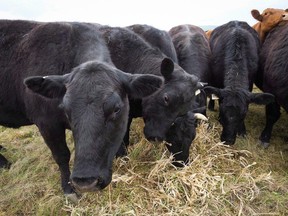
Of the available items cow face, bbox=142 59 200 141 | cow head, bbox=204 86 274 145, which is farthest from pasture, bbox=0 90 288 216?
cow face, bbox=142 59 200 141

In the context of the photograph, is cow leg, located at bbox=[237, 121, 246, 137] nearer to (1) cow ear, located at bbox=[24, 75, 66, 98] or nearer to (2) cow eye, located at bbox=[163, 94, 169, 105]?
(2) cow eye, located at bbox=[163, 94, 169, 105]

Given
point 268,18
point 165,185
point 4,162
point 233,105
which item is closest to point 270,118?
point 233,105

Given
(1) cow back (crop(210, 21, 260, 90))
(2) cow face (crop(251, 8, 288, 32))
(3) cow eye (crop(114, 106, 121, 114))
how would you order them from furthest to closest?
(2) cow face (crop(251, 8, 288, 32)), (1) cow back (crop(210, 21, 260, 90)), (3) cow eye (crop(114, 106, 121, 114))

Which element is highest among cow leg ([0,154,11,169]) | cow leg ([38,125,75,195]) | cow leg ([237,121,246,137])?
cow leg ([38,125,75,195])

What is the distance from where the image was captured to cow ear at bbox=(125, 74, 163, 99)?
342 centimetres

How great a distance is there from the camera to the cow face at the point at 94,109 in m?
2.91

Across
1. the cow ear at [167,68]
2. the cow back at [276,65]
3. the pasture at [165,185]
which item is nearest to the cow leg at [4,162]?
the pasture at [165,185]

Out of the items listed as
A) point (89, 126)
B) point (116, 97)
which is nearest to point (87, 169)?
point (89, 126)

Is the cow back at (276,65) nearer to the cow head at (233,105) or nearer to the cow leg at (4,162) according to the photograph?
the cow head at (233,105)

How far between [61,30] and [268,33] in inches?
193

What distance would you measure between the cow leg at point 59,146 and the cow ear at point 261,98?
10.9ft

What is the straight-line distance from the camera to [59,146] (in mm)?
4375

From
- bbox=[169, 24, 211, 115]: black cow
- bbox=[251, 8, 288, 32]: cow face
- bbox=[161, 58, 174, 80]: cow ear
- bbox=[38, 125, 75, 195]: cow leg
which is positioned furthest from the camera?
bbox=[251, 8, 288, 32]: cow face

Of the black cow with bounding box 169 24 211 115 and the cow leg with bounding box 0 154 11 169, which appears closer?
the cow leg with bounding box 0 154 11 169
